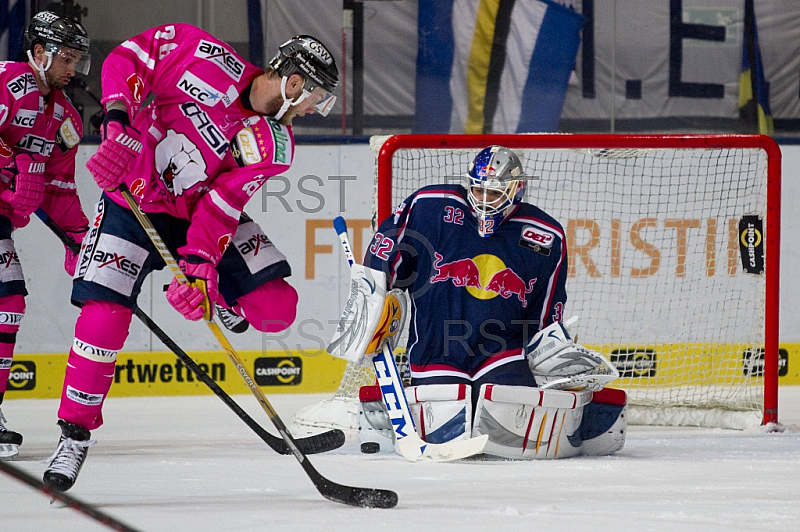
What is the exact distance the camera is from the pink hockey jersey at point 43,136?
2885mm

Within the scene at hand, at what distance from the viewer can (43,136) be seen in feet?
9.67

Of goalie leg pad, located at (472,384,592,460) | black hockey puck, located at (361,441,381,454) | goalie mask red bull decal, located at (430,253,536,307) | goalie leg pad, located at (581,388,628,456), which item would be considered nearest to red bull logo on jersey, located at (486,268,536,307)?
goalie mask red bull decal, located at (430,253,536,307)

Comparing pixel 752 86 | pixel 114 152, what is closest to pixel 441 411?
pixel 114 152

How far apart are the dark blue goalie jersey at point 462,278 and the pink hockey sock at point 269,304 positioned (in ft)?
1.08

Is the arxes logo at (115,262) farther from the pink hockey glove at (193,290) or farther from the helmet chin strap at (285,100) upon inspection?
the helmet chin strap at (285,100)

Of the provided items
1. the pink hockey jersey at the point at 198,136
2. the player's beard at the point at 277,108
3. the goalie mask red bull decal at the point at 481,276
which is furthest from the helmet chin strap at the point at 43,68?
the goalie mask red bull decal at the point at 481,276

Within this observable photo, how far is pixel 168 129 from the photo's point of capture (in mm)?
2518

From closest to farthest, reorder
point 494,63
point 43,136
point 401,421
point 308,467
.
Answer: point 308,467 → point 401,421 → point 43,136 → point 494,63

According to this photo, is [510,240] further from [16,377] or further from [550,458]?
[16,377]

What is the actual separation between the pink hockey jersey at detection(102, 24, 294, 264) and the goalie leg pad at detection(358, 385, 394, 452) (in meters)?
0.73

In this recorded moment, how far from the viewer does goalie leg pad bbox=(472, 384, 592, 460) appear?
2.70m

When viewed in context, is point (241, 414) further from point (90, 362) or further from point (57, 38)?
point (57, 38)

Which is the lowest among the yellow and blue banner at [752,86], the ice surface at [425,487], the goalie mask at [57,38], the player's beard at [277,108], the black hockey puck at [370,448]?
the black hockey puck at [370,448]

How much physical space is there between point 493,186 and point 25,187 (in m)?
1.36
